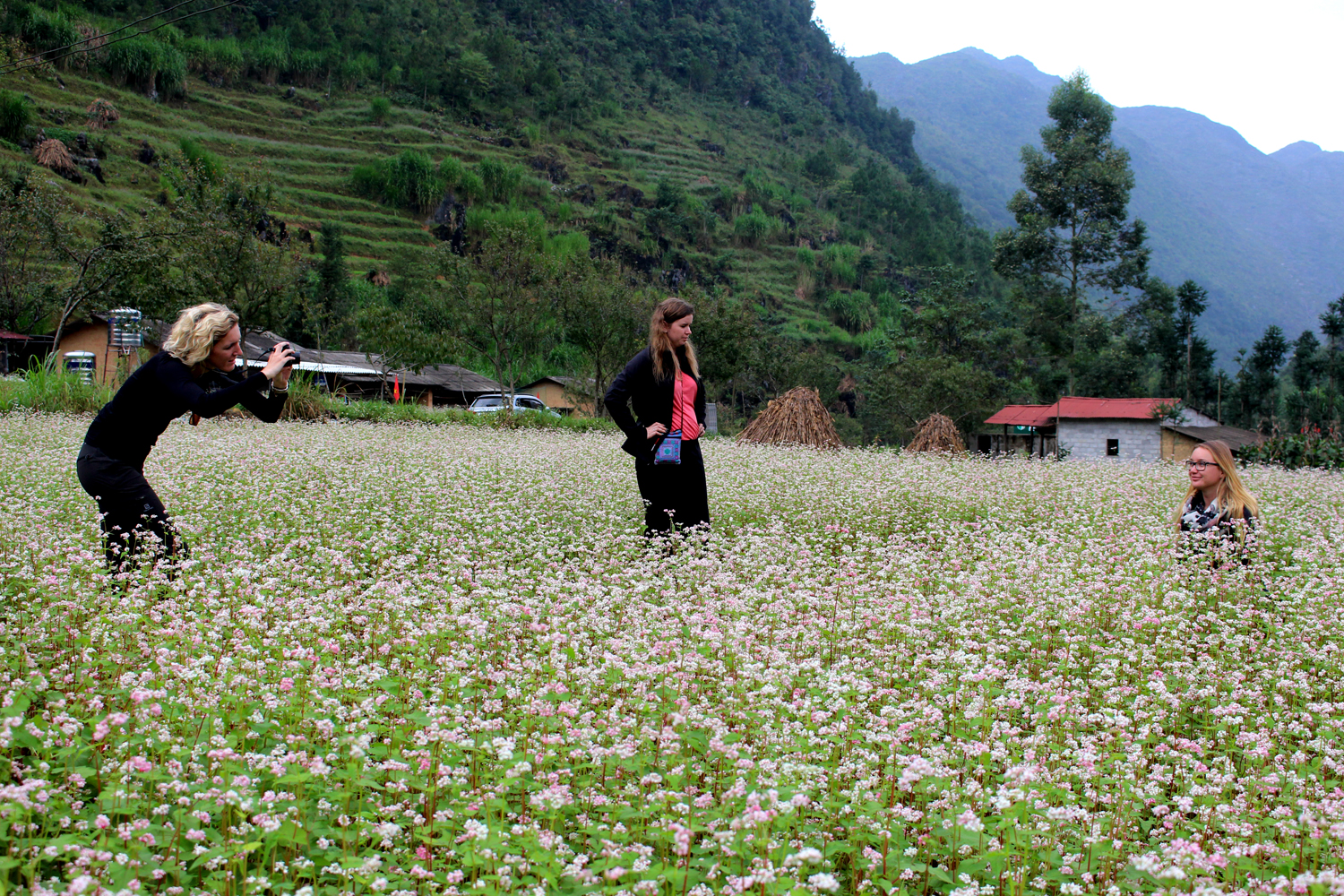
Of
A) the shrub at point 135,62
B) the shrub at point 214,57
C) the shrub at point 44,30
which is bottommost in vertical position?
the shrub at point 135,62

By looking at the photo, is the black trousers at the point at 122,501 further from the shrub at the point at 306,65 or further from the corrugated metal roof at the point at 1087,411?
the shrub at the point at 306,65

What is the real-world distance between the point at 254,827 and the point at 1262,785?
10.9ft

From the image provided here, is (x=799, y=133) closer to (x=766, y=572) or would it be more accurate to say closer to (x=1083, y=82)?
(x=1083, y=82)

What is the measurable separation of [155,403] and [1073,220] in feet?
197

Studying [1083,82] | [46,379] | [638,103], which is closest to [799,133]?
[638,103]

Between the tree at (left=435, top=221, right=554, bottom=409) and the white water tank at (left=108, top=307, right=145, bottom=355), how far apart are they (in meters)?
11.2

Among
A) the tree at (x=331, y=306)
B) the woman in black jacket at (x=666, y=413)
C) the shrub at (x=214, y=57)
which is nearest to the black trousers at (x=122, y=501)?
the woman in black jacket at (x=666, y=413)

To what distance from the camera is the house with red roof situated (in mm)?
43562

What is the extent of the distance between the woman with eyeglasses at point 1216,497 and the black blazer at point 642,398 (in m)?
3.82

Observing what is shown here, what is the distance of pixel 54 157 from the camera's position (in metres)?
61.7

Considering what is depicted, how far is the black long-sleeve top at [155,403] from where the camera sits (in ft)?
16.2

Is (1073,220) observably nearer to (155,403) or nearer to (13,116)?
(155,403)

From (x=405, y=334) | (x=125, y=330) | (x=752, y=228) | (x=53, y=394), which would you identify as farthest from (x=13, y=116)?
(x=752, y=228)

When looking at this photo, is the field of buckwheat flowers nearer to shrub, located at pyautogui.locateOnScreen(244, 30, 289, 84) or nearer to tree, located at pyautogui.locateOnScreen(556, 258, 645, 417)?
tree, located at pyautogui.locateOnScreen(556, 258, 645, 417)
